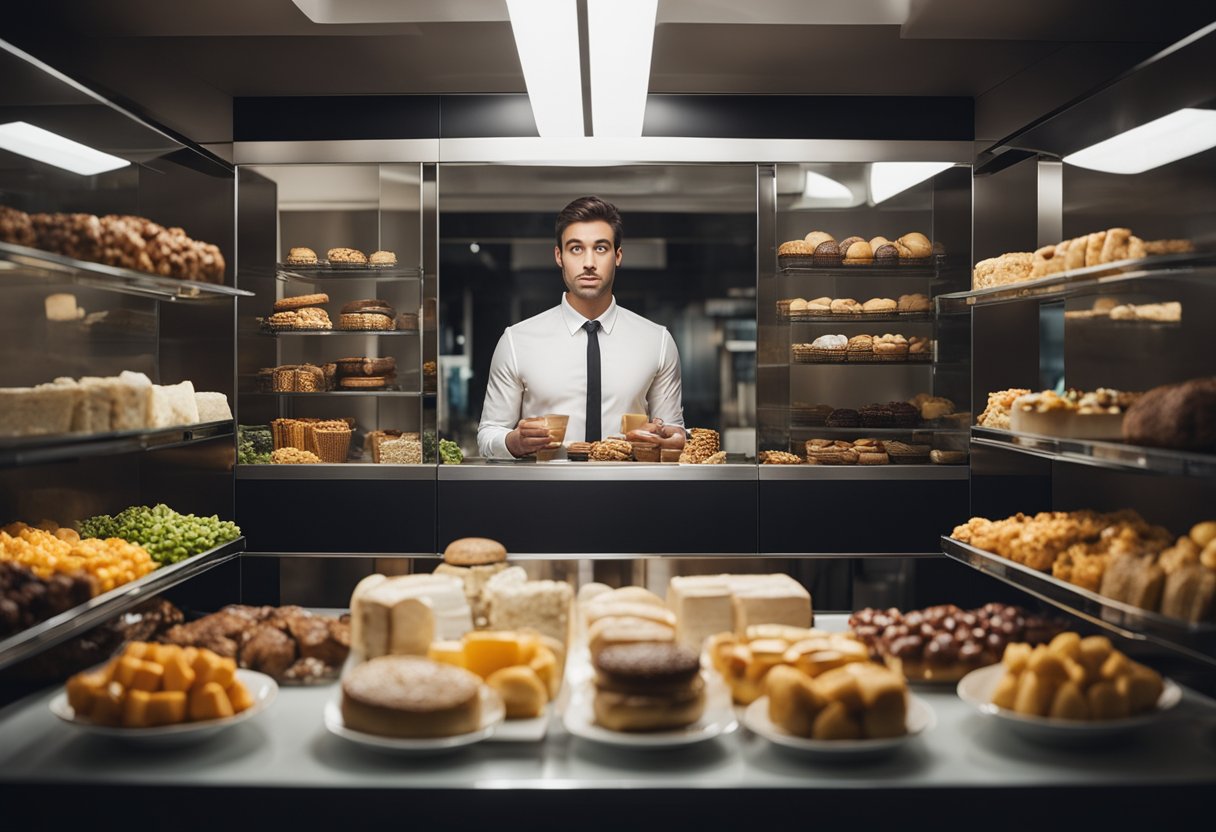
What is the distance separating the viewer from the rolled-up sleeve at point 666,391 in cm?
534

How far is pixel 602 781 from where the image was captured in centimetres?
167

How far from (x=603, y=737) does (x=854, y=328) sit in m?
3.64

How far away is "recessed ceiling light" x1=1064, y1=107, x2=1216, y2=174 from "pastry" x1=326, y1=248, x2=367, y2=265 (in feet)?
10.7

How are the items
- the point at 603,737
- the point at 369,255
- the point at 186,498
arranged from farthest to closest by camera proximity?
the point at 369,255 → the point at 186,498 → the point at 603,737

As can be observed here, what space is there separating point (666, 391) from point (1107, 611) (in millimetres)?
3384

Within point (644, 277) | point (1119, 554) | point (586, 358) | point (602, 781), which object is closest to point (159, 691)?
point (602, 781)

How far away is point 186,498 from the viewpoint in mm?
4465

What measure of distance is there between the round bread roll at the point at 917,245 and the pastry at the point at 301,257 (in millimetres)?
3027

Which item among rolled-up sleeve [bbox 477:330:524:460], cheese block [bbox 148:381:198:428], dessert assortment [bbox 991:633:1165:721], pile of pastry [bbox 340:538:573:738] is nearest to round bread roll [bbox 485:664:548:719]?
pile of pastry [bbox 340:538:573:738]

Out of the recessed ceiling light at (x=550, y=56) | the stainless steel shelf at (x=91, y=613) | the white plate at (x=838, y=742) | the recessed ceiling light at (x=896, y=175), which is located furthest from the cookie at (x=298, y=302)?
the white plate at (x=838, y=742)

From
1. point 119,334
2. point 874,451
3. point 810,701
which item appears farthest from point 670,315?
point 810,701

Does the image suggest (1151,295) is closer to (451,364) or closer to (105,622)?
(105,622)

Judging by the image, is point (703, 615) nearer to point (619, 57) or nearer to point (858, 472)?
point (619, 57)

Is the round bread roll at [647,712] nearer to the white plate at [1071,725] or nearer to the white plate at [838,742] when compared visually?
the white plate at [838,742]
